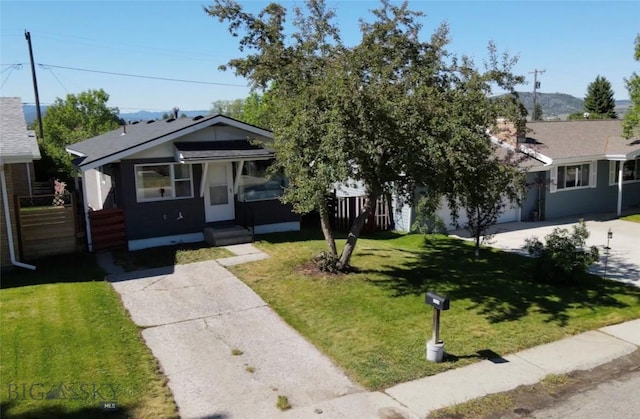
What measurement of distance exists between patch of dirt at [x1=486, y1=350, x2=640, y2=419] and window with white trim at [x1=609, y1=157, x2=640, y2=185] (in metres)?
16.7

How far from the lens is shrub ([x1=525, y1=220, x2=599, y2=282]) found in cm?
1116

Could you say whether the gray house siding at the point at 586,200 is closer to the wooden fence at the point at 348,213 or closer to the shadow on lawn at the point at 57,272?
the wooden fence at the point at 348,213

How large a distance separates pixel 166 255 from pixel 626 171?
20.5 m

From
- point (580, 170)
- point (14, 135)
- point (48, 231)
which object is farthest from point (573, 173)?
point (14, 135)

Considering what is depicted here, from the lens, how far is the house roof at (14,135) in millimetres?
11086

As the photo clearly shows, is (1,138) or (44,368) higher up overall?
(1,138)

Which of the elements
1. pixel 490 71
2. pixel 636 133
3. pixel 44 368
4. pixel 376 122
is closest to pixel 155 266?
Answer: pixel 44 368

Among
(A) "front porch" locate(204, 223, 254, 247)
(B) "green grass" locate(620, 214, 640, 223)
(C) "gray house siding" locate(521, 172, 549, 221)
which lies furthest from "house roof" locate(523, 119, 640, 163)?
(A) "front porch" locate(204, 223, 254, 247)

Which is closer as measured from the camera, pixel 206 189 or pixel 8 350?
pixel 8 350

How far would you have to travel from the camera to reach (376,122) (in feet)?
30.2

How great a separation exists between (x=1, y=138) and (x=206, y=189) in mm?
5375

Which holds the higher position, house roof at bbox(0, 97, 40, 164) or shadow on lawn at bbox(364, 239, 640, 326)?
house roof at bbox(0, 97, 40, 164)

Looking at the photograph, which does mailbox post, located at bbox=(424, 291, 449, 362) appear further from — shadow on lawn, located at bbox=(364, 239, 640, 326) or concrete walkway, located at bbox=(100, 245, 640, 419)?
shadow on lawn, located at bbox=(364, 239, 640, 326)

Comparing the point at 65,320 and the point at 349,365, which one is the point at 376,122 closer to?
the point at 349,365
